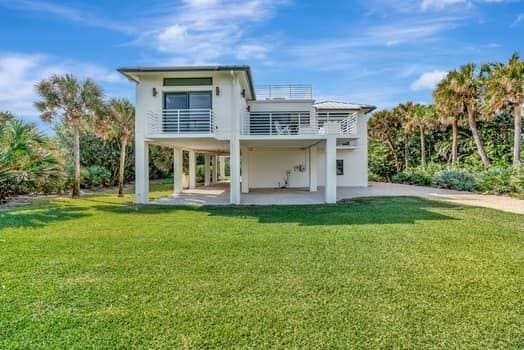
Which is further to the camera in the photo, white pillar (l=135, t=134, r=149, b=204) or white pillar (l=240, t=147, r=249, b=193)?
white pillar (l=240, t=147, r=249, b=193)

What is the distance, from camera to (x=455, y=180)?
22.7 metres

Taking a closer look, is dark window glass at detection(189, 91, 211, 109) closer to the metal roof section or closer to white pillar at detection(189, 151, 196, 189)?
white pillar at detection(189, 151, 196, 189)

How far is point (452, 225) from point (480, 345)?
710 centimetres

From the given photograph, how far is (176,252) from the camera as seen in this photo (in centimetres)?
743

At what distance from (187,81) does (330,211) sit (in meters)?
8.73

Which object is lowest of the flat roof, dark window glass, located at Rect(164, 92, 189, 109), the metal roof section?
dark window glass, located at Rect(164, 92, 189, 109)

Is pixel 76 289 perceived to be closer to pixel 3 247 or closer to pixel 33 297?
pixel 33 297

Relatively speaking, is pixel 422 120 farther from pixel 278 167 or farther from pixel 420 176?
pixel 278 167

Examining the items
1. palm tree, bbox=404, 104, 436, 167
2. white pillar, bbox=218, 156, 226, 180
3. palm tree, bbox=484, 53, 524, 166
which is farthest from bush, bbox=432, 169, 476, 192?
white pillar, bbox=218, 156, 226, 180

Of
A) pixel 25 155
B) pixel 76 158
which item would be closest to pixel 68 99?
pixel 76 158

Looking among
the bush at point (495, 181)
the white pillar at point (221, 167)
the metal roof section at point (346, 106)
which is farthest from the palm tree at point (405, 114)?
the white pillar at point (221, 167)

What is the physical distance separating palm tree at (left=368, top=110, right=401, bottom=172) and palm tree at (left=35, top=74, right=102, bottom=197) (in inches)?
1028

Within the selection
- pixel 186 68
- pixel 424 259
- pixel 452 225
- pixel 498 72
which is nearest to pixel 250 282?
pixel 424 259

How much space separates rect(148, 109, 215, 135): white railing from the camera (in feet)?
51.6
